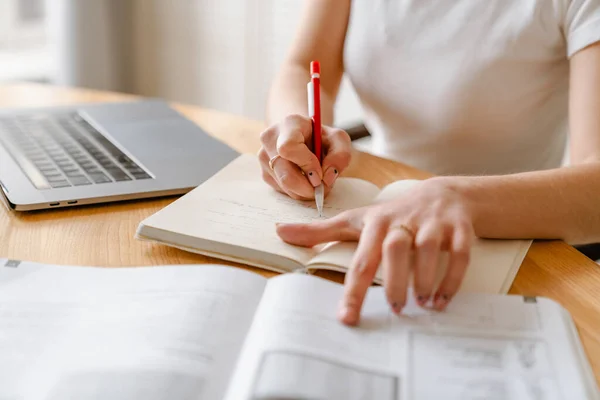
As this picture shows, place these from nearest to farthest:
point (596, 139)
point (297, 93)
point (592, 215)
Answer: point (592, 215)
point (596, 139)
point (297, 93)

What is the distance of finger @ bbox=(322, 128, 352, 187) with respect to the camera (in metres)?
0.89

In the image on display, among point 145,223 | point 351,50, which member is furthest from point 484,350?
point 351,50

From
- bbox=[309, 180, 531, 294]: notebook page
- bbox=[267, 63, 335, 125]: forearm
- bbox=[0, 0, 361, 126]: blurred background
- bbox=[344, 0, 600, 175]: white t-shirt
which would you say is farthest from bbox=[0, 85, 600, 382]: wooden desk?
bbox=[0, 0, 361, 126]: blurred background

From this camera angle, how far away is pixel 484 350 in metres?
0.59

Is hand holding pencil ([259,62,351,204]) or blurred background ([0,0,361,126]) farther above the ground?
hand holding pencil ([259,62,351,204])

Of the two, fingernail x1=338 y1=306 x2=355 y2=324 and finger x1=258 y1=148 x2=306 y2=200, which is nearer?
fingernail x1=338 y1=306 x2=355 y2=324

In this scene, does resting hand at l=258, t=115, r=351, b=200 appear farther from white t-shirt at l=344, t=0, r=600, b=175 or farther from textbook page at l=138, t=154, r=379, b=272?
white t-shirt at l=344, t=0, r=600, b=175

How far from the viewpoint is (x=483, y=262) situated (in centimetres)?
75

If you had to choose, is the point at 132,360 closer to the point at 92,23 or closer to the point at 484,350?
the point at 484,350

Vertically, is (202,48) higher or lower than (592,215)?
lower

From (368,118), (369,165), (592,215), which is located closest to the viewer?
(592,215)

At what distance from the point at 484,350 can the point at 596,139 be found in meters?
0.48

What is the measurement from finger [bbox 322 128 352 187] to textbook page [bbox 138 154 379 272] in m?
0.03

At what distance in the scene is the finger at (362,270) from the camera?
0.62 meters
